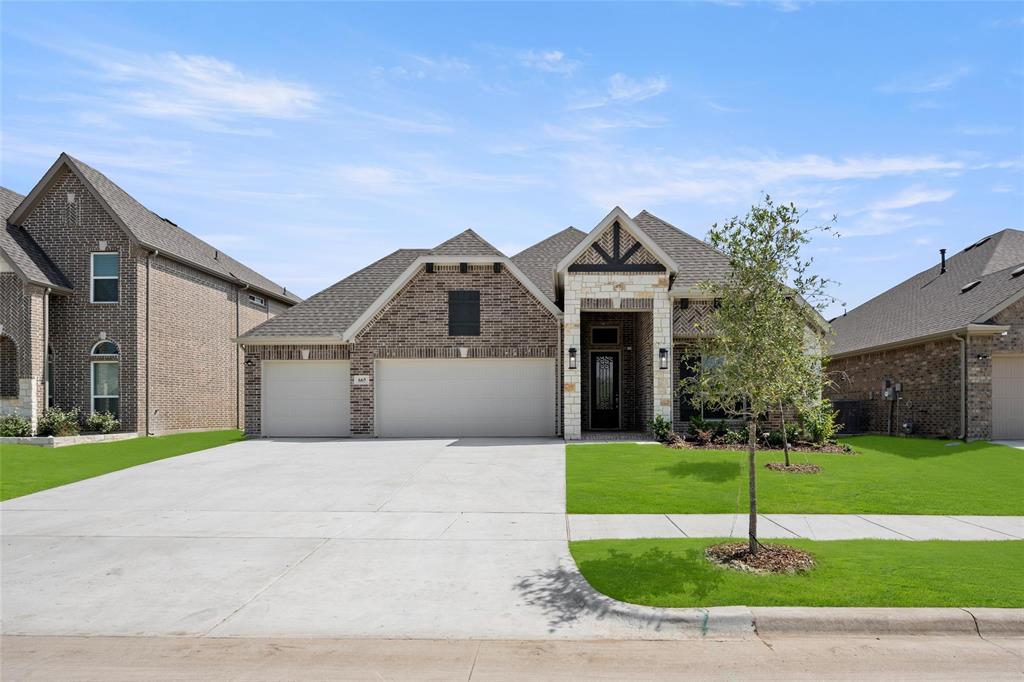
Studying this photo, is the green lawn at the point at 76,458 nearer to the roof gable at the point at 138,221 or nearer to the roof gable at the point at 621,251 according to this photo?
the roof gable at the point at 138,221

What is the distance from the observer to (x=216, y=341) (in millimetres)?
25000

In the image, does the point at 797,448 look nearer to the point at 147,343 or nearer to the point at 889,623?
the point at 889,623

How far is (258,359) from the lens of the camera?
1992 cm

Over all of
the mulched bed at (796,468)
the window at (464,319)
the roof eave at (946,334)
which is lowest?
the mulched bed at (796,468)

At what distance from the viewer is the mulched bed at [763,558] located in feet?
21.5

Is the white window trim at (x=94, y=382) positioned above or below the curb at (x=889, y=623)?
above

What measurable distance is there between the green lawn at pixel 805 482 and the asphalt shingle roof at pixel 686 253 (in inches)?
216

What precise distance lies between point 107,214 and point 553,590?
21.2 metres

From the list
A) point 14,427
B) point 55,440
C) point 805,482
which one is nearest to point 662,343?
point 805,482

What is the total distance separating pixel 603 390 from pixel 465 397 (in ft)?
15.3

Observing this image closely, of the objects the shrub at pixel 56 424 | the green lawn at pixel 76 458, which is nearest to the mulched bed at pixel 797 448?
the green lawn at pixel 76 458

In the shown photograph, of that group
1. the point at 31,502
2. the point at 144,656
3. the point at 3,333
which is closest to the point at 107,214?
the point at 3,333

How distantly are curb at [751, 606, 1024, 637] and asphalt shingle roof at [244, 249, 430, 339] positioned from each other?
1619cm

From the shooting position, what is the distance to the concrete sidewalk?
26.6 ft
